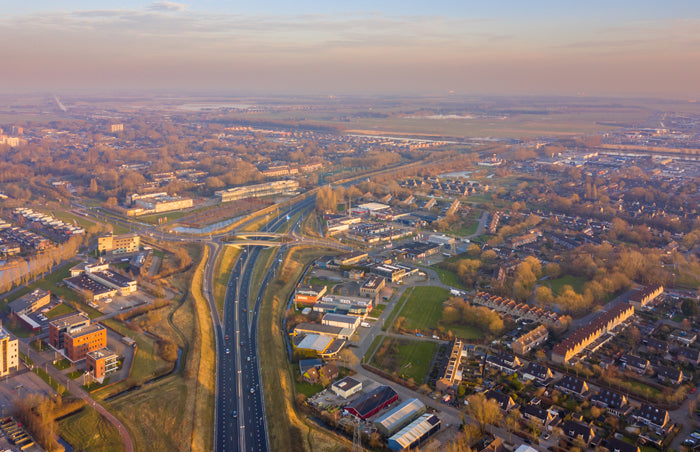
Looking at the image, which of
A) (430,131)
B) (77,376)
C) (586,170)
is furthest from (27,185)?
(430,131)

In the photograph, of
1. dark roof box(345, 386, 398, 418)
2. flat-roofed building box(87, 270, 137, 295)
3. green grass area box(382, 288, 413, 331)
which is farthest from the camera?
flat-roofed building box(87, 270, 137, 295)

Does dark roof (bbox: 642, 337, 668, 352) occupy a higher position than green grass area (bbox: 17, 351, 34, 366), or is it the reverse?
dark roof (bbox: 642, 337, 668, 352)

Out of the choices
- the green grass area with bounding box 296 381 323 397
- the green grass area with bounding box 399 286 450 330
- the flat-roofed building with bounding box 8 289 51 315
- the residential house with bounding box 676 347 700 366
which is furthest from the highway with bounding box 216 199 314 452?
the residential house with bounding box 676 347 700 366

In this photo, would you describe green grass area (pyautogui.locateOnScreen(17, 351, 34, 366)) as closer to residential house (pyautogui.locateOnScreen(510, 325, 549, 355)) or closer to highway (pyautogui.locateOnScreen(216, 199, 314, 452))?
highway (pyautogui.locateOnScreen(216, 199, 314, 452))

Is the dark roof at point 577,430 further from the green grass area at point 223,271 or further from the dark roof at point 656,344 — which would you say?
the green grass area at point 223,271

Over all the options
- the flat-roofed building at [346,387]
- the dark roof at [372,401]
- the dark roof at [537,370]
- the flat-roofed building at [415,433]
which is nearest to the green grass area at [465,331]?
the dark roof at [537,370]

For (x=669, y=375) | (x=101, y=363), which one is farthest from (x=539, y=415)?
(x=101, y=363)

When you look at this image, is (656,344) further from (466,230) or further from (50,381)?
(50,381)
